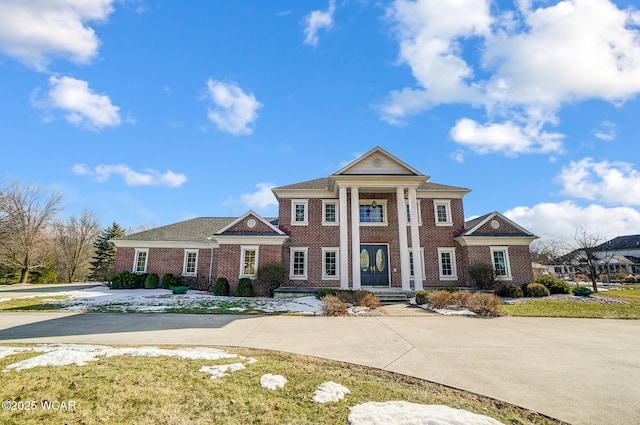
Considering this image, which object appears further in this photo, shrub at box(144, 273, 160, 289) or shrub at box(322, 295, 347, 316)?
shrub at box(144, 273, 160, 289)

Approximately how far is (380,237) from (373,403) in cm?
1568

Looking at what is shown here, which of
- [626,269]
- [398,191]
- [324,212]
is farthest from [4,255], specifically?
[626,269]

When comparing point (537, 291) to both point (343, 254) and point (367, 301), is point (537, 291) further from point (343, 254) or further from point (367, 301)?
point (343, 254)

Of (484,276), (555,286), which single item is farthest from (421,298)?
(555,286)

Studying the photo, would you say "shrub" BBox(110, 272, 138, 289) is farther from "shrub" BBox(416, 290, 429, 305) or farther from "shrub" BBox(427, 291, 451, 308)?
"shrub" BBox(427, 291, 451, 308)

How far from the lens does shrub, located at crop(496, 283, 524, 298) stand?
16.5 m

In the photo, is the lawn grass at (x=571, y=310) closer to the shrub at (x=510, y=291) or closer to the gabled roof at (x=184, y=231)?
the shrub at (x=510, y=291)

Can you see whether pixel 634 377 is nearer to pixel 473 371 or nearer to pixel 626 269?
pixel 473 371

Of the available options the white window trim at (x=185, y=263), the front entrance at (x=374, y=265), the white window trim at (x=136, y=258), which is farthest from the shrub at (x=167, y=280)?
the front entrance at (x=374, y=265)

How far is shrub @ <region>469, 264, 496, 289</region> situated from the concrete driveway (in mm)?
6898

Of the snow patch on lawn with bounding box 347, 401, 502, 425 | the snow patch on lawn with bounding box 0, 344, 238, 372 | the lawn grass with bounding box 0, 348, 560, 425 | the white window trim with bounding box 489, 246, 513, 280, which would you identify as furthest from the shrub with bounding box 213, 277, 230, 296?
the white window trim with bounding box 489, 246, 513, 280

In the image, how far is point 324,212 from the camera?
63.6 feet

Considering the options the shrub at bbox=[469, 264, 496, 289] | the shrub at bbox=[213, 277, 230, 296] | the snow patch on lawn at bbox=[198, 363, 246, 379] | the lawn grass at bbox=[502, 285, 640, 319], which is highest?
the shrub at bbox=[469, 264, 496, 289]

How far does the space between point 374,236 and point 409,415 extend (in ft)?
52.2
